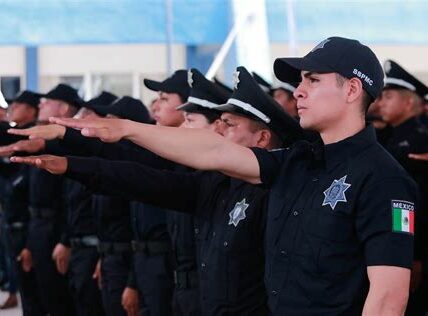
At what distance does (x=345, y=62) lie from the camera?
308 cm

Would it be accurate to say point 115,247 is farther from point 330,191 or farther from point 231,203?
point 330,191

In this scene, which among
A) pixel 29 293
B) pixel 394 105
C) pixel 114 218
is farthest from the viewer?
pixel 29 293

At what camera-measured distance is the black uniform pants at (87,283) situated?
6617 mm

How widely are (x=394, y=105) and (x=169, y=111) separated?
1.51m

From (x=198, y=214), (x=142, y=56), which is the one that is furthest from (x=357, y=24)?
(x=142, y=56)

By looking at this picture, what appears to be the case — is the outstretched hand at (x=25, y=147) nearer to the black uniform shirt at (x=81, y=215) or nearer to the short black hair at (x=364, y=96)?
the short black hair at (x=364, y=96)

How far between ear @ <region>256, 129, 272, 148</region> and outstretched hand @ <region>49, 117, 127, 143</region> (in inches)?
47.7

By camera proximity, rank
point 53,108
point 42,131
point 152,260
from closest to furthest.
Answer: point 42,131, point 152,260, point 53,108

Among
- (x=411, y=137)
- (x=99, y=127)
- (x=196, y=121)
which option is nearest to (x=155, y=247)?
(x=196, y=121)

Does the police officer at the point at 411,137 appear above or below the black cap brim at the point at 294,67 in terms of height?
below

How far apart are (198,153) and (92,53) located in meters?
16.2

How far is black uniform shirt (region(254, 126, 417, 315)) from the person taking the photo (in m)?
2.88

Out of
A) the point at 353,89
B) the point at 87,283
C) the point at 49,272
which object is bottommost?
the point at 49,272

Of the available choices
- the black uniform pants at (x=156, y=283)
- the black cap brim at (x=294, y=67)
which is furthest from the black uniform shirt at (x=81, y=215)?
the black cap brim at (x=294, y=67)
